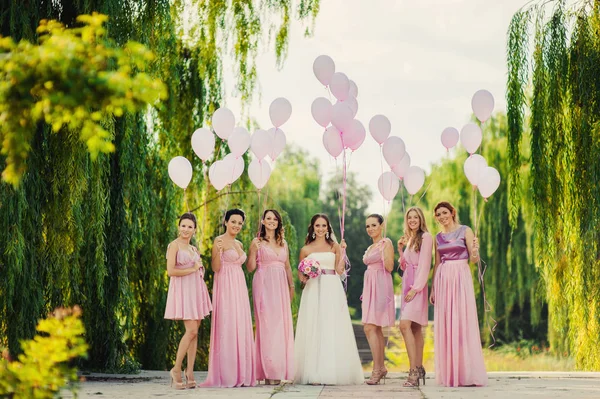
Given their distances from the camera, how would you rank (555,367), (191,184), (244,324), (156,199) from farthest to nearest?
1. (555,367)
2. (191,184)
3. (156,199)
4. (244,324)

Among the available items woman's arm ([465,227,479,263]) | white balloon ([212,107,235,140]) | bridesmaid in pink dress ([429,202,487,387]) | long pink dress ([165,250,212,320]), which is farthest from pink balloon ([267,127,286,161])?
woman's arm ([465,227,479,263])

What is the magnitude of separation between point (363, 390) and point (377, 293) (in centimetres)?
114

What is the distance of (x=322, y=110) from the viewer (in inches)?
324

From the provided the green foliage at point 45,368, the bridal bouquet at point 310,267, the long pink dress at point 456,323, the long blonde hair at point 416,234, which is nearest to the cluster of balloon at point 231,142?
the bridal bouquet at point 310,267

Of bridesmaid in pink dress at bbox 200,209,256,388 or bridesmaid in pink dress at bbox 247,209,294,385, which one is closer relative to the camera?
bridesmaid in pink dress at bbox 200,209,256,388

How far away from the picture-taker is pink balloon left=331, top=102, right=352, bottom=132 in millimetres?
8141

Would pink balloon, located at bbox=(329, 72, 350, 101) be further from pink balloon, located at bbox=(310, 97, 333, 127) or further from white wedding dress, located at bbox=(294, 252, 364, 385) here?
white wedding dress, located at bbox=(294, 252, 364, 385)

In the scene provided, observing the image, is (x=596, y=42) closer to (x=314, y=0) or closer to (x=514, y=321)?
(x=314, y=0)

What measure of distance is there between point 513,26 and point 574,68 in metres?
0.79

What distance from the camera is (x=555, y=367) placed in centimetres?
1580

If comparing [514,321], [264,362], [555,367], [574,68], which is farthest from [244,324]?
[514,321]

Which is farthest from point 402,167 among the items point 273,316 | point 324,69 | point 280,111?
point 273,316

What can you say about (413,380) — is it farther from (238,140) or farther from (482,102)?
(238,140)

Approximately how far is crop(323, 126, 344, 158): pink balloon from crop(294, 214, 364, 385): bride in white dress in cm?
69
